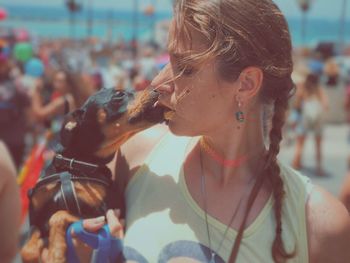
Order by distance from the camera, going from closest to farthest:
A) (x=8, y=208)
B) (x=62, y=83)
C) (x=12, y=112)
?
(x=8, y=208) → (x=62, y=83) → (x=12, y=112)

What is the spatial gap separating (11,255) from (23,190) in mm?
1618

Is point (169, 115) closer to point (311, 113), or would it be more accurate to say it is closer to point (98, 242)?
point (98, 242)

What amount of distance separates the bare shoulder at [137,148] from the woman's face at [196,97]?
20cm

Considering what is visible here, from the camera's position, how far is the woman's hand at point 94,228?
1.30 metres

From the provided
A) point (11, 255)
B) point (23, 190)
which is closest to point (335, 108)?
point (23, 190)

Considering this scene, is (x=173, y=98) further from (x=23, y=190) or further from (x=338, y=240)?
(x=23, y=190)

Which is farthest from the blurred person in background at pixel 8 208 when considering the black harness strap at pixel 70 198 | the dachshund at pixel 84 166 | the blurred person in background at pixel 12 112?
the blurred person in background at pixel 12 112

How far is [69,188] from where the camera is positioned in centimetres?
135

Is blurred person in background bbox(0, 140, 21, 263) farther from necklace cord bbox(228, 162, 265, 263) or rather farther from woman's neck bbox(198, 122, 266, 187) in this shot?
necklace cord bbox(228, 162, 265, 263)

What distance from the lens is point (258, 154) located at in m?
1.41

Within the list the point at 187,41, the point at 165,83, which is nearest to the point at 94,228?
the point at 165,83

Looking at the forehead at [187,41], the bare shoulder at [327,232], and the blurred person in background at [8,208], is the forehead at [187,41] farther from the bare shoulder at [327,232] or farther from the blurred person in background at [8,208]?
the blurred person in background at [8,208]

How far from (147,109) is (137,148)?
0.17 meters

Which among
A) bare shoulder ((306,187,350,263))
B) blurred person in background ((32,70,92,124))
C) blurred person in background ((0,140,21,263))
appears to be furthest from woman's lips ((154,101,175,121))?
blurred person in background ((32,70,92,124))
